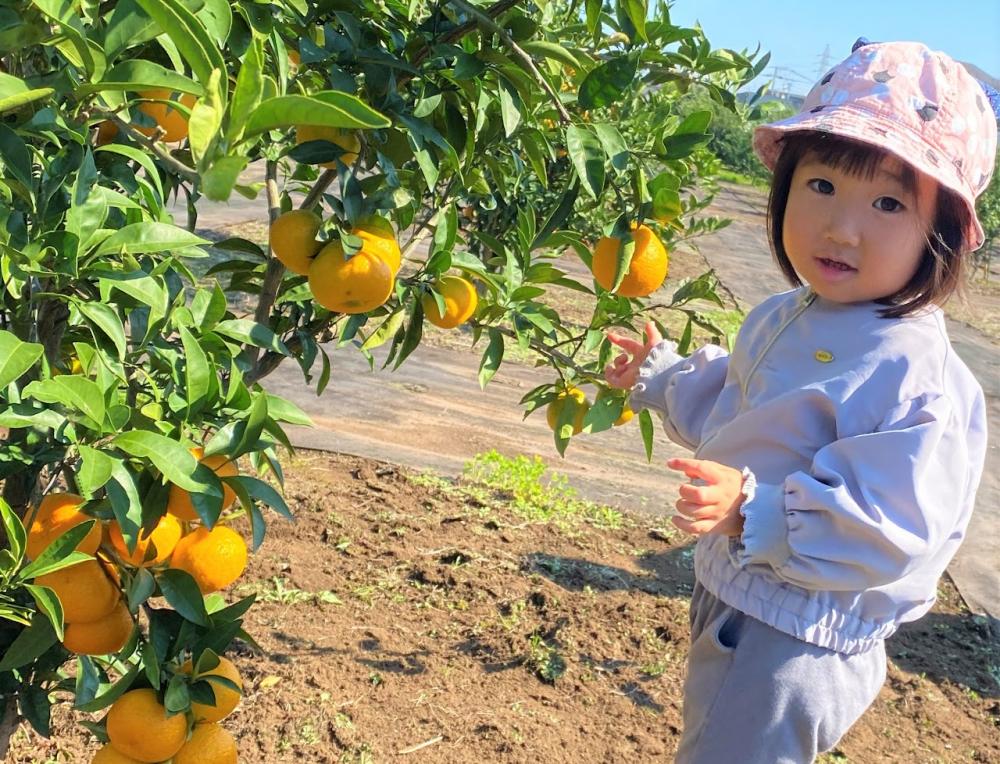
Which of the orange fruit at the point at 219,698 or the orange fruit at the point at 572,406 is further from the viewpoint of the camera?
the orange fruit at the point at 572,406

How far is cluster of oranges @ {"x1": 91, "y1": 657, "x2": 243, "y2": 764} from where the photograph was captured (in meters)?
1.08

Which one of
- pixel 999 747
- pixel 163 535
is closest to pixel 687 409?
pixel 163 535

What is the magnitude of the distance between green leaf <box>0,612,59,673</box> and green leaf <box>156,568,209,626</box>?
0.13 metres

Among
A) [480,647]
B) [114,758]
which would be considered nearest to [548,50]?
[114,758]

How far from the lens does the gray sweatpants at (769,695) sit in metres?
1.29

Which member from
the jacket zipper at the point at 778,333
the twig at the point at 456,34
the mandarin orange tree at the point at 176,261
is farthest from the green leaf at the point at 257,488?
A: the jacket zipper at the point at 778,333

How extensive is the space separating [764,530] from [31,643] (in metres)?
0.81

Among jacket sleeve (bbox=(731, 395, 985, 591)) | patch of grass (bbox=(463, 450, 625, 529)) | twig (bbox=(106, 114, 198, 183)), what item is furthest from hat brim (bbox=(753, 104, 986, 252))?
patch of grass (bbox=(463, 450, 625, 529))

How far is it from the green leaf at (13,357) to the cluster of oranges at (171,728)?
0.41 m

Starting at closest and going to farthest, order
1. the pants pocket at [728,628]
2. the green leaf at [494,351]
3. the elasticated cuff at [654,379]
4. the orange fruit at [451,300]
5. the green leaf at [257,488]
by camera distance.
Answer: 1. the green leaf at [257,488]
2. the pants pocket at [728,628]
3. the orange fruit at [451,300]
4. the elasticated cuff at [654,379]
5. the green leaf at [494,351]

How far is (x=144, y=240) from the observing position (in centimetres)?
101

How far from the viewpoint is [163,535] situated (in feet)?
3.59

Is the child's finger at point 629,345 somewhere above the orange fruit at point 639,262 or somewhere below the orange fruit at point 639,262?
below

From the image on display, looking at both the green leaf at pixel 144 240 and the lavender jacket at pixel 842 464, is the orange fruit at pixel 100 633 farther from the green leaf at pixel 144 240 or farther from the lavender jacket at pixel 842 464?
the lavender jacket at pixel 842 464
